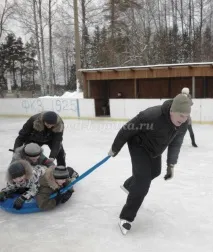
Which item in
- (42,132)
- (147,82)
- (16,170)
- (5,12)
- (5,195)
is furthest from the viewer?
(5,12)

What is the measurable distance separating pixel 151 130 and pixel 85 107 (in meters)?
10.1

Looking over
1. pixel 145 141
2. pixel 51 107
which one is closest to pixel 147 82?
pixel 51 107

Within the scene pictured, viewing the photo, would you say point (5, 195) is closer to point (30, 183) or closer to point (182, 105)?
point (30, 183)

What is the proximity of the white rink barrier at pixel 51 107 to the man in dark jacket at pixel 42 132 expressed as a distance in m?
8.54

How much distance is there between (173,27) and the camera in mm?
25641

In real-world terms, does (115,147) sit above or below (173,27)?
below

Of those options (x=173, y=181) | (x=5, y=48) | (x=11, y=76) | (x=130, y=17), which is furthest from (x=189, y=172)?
(x=11, y=76)

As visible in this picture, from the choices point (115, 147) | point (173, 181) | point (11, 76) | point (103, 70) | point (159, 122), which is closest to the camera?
point (159, 122)

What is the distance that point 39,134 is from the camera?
390cm

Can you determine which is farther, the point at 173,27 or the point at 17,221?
the point at 173,27

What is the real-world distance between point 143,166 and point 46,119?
136cm

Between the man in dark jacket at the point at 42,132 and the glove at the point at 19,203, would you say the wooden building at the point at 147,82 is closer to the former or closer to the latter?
the man in dark jacket at the point at 42,132

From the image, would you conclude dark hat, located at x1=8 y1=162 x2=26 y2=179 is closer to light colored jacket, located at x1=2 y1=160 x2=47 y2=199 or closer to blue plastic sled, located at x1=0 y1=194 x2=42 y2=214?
light colored jacket, located at x1=2 y1=160 x2=47 y2=199

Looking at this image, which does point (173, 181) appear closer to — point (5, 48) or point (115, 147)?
point (115, 147)
